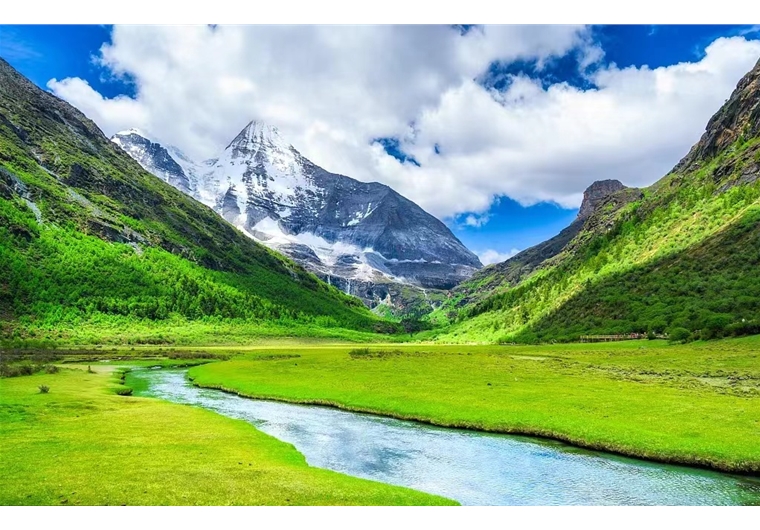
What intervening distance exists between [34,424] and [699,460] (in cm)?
5836

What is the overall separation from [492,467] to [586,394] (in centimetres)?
3020

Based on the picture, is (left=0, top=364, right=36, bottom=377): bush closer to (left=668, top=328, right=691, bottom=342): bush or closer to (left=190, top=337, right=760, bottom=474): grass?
(left=190, top=337, right=760, bottom=474): grass

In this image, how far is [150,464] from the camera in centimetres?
3281

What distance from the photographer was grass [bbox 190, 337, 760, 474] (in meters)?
44.5

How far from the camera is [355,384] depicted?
8262cm

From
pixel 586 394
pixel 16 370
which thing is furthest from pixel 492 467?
pixel 16 370

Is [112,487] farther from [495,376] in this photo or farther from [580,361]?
[580,361]

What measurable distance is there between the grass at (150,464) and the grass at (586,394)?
24.0m

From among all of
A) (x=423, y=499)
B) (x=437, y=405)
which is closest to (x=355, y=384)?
(x=437, y=405)

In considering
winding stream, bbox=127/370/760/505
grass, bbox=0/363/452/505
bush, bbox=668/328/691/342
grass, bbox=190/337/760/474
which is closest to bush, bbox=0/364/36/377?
grass, bbox=190/337/760/474

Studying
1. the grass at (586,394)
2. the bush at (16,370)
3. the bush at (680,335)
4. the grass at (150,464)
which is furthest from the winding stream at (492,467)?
the bush at (680,335)

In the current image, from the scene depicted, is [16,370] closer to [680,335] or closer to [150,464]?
[150,464]

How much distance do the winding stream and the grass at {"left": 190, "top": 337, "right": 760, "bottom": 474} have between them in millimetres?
2760

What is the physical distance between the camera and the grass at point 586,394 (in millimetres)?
44469
